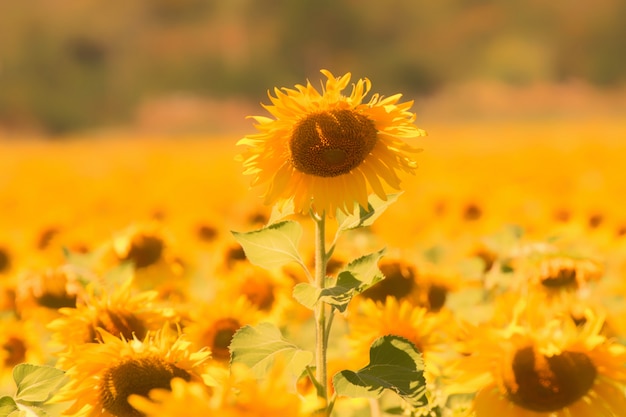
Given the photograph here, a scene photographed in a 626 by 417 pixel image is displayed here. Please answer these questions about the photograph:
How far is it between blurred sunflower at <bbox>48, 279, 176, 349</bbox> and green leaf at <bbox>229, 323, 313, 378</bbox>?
31 centimetres

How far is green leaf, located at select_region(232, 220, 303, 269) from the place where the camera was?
1.50 meters

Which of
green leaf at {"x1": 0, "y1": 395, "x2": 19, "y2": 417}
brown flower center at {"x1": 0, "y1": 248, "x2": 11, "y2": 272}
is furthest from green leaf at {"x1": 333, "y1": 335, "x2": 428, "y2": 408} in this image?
brown flower center at {"x1": 0, "y1": 248, "x2": 11, "y2": 272}

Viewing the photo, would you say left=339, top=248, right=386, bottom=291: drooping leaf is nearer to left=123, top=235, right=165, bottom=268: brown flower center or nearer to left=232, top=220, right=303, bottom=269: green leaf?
left=232, top=220, right=303, bottom=269: green leaf

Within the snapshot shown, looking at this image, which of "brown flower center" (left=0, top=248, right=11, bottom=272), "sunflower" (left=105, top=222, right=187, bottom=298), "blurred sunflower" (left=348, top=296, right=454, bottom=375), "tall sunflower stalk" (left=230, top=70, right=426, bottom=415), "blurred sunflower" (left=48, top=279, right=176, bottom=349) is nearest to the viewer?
"tall sunflower stalk" (left=230, top=70, right=426, bottom=415)

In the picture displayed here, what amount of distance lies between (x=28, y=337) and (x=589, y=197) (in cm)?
348

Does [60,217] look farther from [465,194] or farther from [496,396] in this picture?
[496,396]

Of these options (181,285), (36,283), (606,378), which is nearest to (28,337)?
(36,283)

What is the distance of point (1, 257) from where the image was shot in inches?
153

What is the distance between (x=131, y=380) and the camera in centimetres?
136

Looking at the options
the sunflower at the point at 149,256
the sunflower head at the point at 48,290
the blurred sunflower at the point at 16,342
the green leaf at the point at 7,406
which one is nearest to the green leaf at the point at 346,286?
the green leaf at the point at 7,406

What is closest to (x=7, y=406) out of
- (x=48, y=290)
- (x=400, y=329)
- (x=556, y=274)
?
(x=400, y=329)

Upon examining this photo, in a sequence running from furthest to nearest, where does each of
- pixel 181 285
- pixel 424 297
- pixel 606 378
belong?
1. pixel 181 285
2. pixel 424 297
3. pixel 606 378

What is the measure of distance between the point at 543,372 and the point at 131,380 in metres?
0.80

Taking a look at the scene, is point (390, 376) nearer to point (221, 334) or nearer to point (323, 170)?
point (323, 170)
